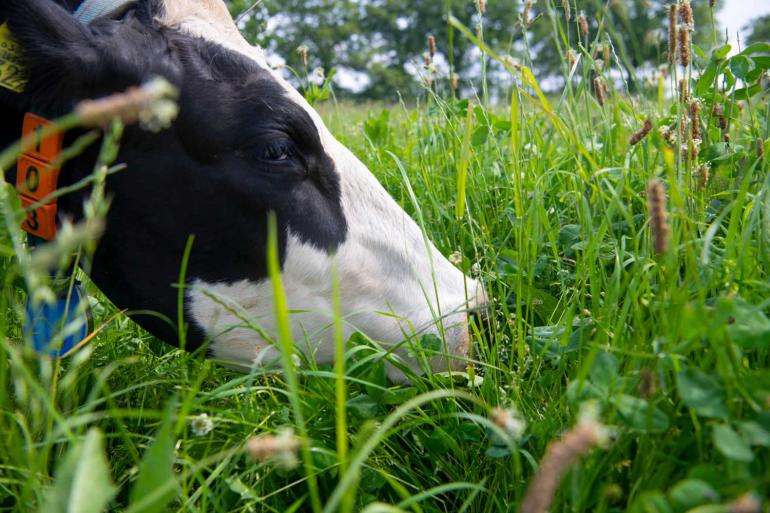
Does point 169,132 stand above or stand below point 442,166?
above

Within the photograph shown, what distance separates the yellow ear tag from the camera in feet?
5.86

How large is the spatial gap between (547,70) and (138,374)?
41.2 m

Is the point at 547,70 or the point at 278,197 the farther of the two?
the point at 547,70

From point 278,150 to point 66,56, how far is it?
56cm

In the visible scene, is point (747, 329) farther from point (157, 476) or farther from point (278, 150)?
point (278, 150)

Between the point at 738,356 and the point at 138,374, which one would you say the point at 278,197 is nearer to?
the point at 138,374

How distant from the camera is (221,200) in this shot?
6.39 feet

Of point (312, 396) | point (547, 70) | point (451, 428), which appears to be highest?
point (312, 396)

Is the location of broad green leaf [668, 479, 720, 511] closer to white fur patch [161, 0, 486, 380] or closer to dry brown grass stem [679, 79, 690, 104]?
white fur patch [161, 0, 486, 380]

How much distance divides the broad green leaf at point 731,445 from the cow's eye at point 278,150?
131 centimetres

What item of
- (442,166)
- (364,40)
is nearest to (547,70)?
(364,40)

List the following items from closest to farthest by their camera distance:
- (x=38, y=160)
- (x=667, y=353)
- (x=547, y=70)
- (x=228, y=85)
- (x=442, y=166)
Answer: (x=667, y=353), (x=38, y=160), (x=228, y=85), (x=442, y=166), (x=547, y=70)

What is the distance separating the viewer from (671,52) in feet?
6.50

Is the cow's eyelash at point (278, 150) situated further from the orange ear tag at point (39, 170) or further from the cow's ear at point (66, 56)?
the orange ear tag at point (39, 170)
